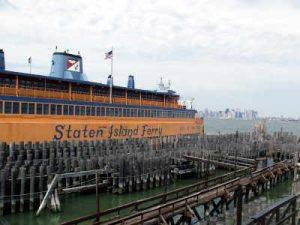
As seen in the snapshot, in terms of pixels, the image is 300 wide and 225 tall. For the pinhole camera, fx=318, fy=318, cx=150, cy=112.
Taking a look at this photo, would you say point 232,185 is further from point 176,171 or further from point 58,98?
point 58,98

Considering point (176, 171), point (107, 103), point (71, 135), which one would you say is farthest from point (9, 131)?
point (176, 171)

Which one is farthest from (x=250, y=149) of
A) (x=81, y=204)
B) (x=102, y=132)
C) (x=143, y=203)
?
(x=81, y=204)

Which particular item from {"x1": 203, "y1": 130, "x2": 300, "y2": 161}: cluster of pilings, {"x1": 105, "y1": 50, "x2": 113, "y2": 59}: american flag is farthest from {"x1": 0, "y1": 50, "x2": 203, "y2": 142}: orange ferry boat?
{"x1": 203, "y1": 130, "x2": 300, "y2": 161}: cluster of pilings

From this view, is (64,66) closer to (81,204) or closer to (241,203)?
(81,204)

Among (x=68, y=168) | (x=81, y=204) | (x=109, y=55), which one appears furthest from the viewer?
(x=109, y=55)

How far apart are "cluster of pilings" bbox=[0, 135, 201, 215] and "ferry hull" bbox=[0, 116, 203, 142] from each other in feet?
12.7

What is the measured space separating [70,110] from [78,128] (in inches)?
94.1

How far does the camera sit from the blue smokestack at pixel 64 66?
4519 cm

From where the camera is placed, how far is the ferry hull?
32.0m

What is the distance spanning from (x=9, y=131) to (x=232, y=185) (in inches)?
864

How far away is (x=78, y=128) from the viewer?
124 ft

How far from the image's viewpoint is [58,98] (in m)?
38.5

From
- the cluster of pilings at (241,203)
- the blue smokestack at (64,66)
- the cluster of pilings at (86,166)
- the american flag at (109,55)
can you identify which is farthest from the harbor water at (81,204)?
the blue smokestack at (64,66)

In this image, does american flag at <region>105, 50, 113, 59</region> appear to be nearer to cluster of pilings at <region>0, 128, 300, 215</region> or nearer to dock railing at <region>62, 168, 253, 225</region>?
cluster of pilings at <region>0, 128, 300, 215</region>
